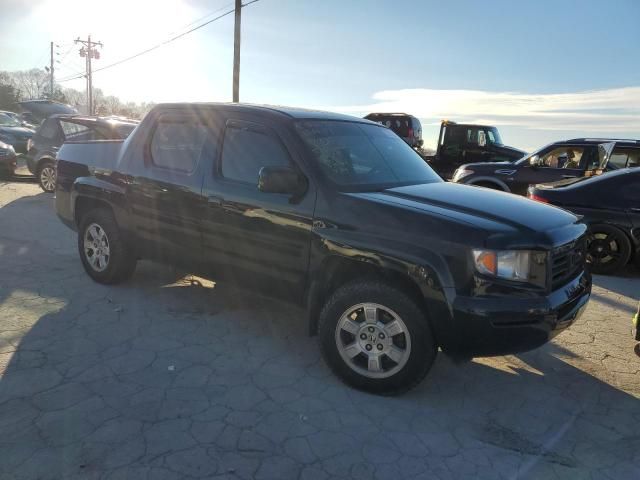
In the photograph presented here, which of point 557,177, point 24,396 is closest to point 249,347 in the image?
point 24,396

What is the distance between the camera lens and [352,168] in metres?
3.68

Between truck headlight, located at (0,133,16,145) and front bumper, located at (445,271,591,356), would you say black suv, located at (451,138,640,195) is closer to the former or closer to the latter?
front bumper, located at (445,271,591,356)

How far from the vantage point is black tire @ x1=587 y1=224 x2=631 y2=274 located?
6.42m

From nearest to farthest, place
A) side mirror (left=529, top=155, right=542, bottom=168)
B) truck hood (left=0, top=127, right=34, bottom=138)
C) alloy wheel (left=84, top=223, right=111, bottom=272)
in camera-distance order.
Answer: alloy wheel (left=84, top=223, right=111, bottom=272) < side mirror (left=529, top=155, right=542, bottom=168) < truck hood (left=0, top=127, right=34, bottom=138)

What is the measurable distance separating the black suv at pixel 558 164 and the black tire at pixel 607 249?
249 cm

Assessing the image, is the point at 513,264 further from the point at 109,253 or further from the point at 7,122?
the point at 7,122

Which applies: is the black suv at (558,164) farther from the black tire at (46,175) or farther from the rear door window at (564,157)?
the black tire at (46,175)

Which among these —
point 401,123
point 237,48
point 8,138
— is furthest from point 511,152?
point 8,138

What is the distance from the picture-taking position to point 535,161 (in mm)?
9273

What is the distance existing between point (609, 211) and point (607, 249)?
507 millimetres

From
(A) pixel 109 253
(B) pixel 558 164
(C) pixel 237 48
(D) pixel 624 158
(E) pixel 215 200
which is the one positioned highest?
(C) pixel 237 48

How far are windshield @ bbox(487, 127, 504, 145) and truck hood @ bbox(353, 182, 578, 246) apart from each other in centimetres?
1195

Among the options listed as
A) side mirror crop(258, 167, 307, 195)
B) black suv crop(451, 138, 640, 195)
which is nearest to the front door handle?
side mirror crop(258, 167, 307, 195)

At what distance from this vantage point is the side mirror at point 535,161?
9273 mm
